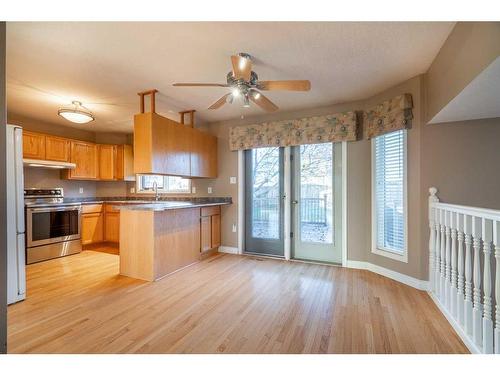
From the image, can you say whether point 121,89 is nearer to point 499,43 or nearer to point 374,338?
point 499,43

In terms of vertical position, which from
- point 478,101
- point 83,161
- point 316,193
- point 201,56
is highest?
point 201,56

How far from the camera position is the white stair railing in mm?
1457

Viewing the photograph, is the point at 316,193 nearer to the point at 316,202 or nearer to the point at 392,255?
the point at 316,202

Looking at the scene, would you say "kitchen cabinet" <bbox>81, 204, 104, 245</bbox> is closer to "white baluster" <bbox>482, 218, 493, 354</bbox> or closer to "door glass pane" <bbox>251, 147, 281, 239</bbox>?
"door glass pane" <bbox>251, 147, 281, 239</bbox>

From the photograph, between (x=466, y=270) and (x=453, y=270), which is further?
(x=453, y=270)

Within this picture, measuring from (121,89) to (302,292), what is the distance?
3184 mm

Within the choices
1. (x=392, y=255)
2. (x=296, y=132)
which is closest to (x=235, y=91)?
(x=296, y=132)

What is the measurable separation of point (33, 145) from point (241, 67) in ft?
12.9

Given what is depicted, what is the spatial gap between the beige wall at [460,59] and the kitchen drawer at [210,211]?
3.11 meters

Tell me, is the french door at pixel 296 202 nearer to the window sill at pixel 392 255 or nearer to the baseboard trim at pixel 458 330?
the window sill at pixel 392 255

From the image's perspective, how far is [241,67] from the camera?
186 centimetres

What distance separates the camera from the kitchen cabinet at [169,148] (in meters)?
2.88
